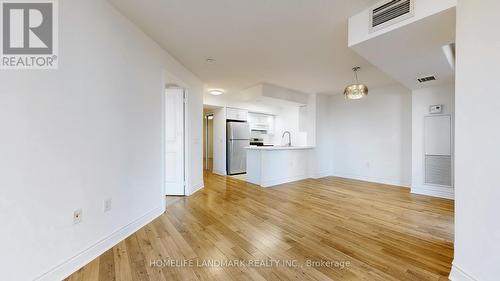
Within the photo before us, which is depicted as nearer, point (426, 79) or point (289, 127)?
point (426, 79)

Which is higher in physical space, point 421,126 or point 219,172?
point 421,126

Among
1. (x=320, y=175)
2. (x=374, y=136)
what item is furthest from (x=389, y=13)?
(x=320, y=175)

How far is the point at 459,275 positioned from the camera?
57.2 inches

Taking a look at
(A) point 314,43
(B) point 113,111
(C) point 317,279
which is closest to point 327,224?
(C) point 317,279

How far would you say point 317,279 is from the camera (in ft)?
4.97

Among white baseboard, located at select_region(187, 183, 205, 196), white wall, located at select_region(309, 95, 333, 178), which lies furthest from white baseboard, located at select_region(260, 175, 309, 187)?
white baseboard, located at select_region(187, 183, 205, 196)

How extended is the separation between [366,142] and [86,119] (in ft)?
19.3

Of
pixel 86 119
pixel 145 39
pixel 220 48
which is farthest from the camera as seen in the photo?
pixel 220 48

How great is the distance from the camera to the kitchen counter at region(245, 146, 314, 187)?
→ 474cm

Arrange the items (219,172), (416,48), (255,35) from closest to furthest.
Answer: (416,48), (255,35), (219,172)

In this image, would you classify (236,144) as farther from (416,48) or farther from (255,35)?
(416,48)

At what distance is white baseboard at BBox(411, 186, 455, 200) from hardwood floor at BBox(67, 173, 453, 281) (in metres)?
0.27

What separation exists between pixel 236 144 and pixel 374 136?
3853mm

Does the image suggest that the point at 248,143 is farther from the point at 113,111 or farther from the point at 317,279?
the point at 317,279
